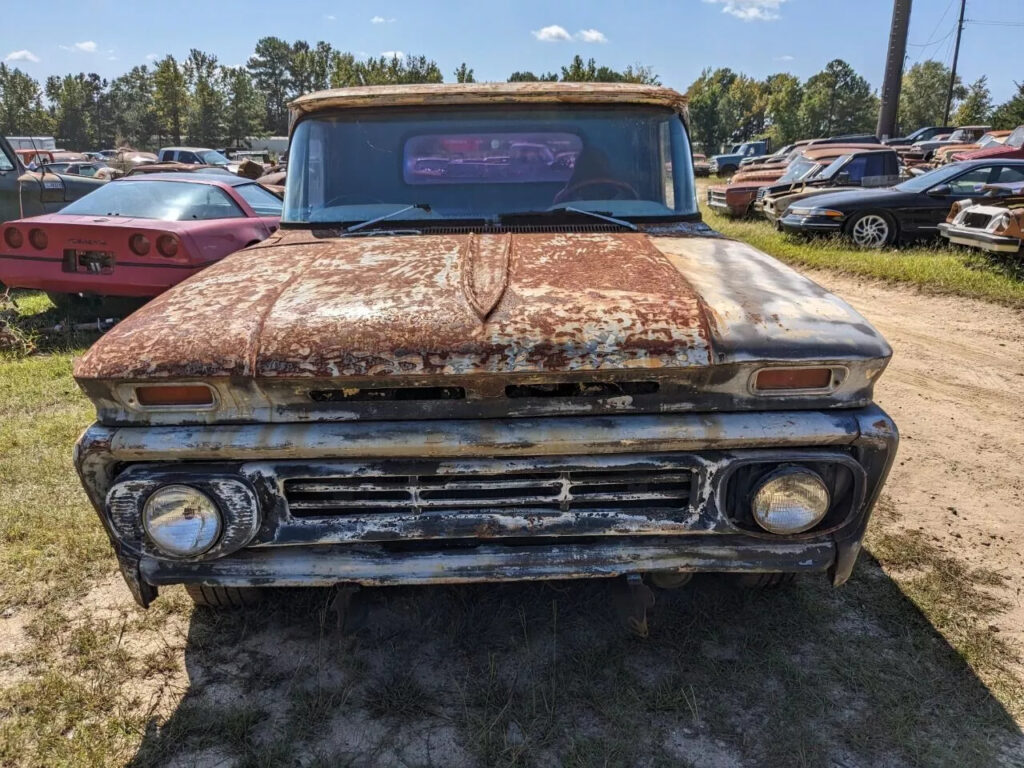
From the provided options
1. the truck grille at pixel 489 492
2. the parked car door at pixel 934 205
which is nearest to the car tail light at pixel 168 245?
the truck grille at pixel 489 492

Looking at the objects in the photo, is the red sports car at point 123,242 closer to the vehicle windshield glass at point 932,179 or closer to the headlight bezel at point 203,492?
the headlight bezel at point 203,492

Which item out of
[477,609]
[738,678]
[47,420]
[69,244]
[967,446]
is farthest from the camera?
[69,244]

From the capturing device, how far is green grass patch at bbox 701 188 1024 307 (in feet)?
26.9

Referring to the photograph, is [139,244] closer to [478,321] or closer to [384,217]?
[384,217]

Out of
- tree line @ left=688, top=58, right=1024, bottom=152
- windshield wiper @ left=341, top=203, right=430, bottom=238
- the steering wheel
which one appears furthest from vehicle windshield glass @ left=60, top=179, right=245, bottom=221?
tree line @ left=688, top=58, right=1024, bottom=152

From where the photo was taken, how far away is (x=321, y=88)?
2288 inches

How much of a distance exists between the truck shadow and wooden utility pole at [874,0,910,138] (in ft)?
84.9

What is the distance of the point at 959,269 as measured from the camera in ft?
29.5

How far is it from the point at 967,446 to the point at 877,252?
7131 mm

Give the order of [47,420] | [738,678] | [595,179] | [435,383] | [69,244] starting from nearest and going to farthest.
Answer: [435,383] → [738,678] → [595,179] → [47,420] → [69,244]

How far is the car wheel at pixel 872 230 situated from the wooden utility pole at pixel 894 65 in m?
16.2

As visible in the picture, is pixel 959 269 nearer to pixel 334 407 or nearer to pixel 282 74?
pixel 334 407

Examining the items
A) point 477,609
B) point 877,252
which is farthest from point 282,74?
point 477,609

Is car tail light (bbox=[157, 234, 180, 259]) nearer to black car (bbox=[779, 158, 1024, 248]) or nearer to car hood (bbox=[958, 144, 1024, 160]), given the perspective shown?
black car (bbox=[779, 158, 1024, 248])
